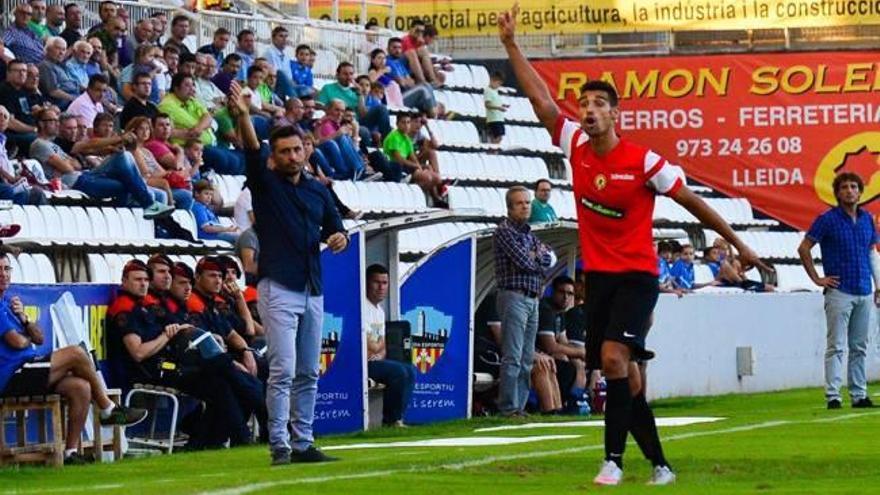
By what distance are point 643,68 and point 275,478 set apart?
25.8m

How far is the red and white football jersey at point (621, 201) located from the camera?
11.0 m

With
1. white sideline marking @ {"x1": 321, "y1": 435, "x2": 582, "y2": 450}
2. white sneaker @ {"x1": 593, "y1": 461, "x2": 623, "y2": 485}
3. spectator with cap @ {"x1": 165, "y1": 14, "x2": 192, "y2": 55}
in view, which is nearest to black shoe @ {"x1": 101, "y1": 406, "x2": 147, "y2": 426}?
white sideline marking @ {"x1": 321, "y1": 435, "x2": 582, "y2": 450}

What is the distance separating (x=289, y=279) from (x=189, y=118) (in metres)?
11.4

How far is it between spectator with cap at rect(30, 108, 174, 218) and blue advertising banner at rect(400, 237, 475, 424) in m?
2.37

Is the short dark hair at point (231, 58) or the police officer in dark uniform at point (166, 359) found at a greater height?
the short dark hair at point (231, 58)

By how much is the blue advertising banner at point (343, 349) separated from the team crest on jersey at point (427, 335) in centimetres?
172

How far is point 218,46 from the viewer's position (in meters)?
26.8

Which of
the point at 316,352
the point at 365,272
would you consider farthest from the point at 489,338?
the point at 316,352

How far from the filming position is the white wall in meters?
23.7

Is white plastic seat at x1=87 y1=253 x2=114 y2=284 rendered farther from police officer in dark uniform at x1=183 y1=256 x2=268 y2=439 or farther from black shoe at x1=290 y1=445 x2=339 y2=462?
black shoe at x1=290 y1=445 x2=339 y2=462

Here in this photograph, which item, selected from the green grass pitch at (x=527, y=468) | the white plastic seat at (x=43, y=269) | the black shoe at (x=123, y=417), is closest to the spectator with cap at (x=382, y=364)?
the green grass pitch at (x=527, y=468)

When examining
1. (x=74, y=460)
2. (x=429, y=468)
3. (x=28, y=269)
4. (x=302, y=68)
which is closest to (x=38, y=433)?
(x=74, y=460)

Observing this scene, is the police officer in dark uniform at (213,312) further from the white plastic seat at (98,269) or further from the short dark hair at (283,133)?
the short dark hair at (283,133)

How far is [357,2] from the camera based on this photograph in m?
36.3
